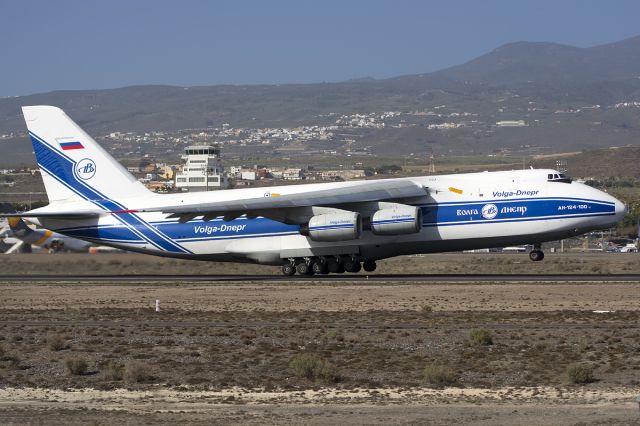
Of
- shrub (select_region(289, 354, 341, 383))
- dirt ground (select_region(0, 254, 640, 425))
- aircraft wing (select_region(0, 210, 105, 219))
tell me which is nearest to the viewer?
dirt ground (select_region(0, 254, 640, 425))

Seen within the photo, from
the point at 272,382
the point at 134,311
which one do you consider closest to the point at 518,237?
the point at 134,311

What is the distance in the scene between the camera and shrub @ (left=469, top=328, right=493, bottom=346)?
23969 millimetres

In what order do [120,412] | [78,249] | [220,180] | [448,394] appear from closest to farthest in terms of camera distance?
[120,412], [448,394], [78,249], [220,180]

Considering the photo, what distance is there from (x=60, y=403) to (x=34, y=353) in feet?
17.4

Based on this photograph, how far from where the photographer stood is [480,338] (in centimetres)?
2400

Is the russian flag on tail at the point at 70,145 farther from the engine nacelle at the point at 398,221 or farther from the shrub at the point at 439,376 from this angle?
the shrub at the point at 439,376

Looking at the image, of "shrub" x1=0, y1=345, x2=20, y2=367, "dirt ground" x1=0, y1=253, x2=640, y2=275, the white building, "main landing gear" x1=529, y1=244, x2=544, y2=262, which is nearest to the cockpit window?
"main landing gear" x1=529, y1=244, x2=544, y2=262

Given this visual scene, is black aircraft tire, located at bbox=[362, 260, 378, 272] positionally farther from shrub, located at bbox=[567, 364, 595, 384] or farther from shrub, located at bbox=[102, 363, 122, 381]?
shrub, located at bbox=[567, 364, 595, 384]

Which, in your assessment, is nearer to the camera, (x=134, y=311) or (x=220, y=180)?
(x=134, y=311)

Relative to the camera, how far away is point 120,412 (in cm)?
1808

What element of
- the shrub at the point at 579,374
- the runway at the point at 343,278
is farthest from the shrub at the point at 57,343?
the runway at the point at 343,278

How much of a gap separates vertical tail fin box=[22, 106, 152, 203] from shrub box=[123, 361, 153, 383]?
1002 inches

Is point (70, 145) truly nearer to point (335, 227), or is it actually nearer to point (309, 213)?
point (309, 213)

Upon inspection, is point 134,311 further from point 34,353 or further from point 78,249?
point 78,249
